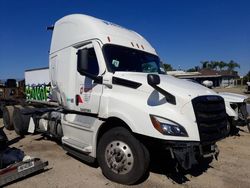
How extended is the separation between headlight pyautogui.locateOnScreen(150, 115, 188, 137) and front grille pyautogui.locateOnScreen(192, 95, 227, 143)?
1.23 ft

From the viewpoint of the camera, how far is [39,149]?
25.2 ft

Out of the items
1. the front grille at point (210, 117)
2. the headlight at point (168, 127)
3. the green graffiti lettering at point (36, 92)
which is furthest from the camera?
the green graffiti lettering at point (36, 92)

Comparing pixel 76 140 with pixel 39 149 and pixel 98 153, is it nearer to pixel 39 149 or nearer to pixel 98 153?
pixel 98 153

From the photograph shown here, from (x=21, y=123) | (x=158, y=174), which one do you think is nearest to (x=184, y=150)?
(x=158, y=174)

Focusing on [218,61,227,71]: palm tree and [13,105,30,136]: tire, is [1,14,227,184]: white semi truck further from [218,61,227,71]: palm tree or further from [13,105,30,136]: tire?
[218,61,227,71]: palm tree

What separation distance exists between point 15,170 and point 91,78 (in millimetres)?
2189

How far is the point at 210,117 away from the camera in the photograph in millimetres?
4926

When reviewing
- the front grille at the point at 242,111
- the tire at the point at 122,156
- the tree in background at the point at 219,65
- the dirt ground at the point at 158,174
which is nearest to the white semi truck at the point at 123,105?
the tire at the point at 122,156

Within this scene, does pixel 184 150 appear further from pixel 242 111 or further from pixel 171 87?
pixel 242 111

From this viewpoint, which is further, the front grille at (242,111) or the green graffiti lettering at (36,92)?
the green graffiti lettering at (36,92)

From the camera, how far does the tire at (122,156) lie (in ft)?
15.8

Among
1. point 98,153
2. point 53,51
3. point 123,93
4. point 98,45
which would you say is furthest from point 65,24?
point 98,153

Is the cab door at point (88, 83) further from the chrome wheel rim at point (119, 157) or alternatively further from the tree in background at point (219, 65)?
the tree in background at point (219, 65)

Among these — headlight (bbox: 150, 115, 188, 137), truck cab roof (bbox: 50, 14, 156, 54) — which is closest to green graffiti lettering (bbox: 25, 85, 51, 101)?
truck cab roof (bbox: 50, 14, 156, 54)
